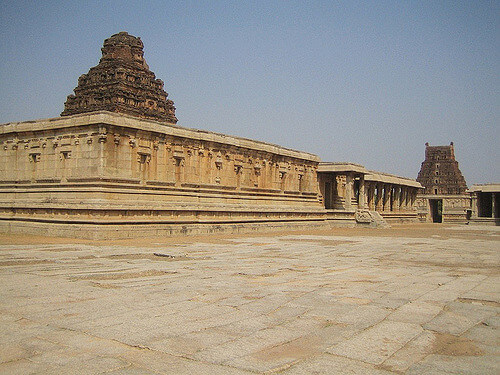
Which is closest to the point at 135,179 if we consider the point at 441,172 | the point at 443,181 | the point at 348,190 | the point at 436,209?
the point at 348,190

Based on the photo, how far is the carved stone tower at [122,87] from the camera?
139ft

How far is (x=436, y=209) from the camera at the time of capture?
291ft

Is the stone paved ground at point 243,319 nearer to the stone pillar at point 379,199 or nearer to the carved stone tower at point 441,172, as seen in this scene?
the stone pillar at point 379,199

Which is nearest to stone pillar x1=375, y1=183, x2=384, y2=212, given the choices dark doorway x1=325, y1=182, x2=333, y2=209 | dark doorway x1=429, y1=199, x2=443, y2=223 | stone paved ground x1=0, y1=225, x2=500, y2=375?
dark doorway x1=325, y1=182, x2=333, y2=209

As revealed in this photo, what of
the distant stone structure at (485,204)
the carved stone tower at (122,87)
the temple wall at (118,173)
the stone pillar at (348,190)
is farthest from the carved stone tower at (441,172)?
the temple wall at (118,173)

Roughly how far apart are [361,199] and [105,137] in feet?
100.0

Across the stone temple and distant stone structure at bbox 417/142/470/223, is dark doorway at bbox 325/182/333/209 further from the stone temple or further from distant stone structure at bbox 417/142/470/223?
distant stone structure at bbox 417/142/470/223

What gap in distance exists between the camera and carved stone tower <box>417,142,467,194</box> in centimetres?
9819

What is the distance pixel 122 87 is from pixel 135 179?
23710 mm

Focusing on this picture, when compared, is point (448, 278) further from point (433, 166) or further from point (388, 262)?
point (433, 166)

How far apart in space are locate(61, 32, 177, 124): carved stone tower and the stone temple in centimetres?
1678

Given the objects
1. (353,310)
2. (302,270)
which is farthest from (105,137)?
(353,310)

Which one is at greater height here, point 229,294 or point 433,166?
point 433,166

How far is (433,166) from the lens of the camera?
102 m
